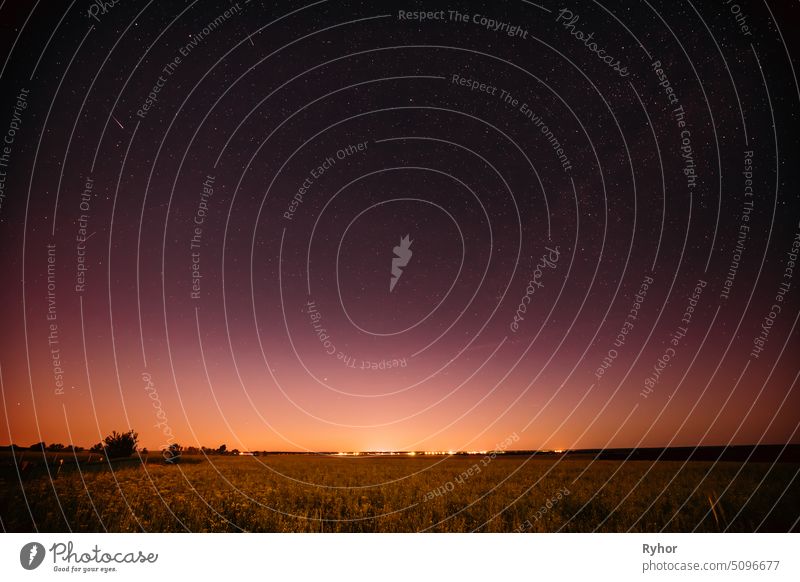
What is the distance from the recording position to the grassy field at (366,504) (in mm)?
9951

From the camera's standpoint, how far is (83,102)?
9.90 metres

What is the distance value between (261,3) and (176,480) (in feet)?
35.8

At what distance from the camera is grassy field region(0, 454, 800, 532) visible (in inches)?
392
